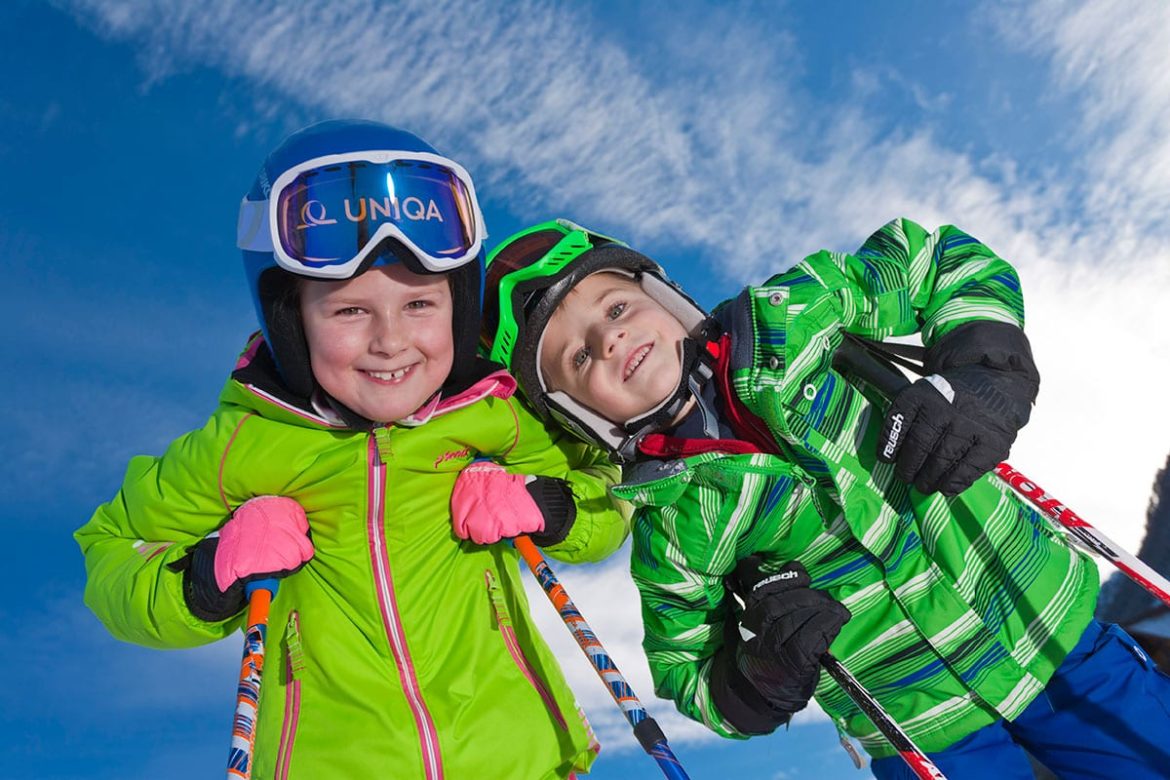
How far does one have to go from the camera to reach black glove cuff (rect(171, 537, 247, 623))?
4.06 meters

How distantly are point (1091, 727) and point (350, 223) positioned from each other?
370cm

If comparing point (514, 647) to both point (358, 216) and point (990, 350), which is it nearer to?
point (358, 216)

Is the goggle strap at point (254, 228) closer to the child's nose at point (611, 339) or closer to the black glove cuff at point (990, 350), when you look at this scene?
the child's nose at point (611, 339)

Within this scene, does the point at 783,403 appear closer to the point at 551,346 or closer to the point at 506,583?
the point at 551,346

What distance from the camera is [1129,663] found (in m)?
3.82

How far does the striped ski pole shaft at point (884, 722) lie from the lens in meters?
3.61

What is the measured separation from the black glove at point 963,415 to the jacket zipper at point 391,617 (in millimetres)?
2171

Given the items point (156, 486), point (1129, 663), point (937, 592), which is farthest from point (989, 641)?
point (156, 486)

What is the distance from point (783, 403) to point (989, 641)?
1295mm

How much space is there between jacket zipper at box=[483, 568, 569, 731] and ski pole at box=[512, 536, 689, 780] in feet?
0.78

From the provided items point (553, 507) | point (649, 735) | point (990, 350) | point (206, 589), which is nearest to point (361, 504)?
point (206, 589)

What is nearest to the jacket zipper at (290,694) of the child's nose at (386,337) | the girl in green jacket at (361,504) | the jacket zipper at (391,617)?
the girl in green jacket at (361,504)

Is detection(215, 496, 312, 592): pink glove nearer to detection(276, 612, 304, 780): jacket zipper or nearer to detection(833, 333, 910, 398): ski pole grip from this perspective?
detection(276, 612, 304, 780): jacket zipper

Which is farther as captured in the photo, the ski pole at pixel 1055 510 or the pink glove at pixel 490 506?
the pink glove at pixel 490 506
